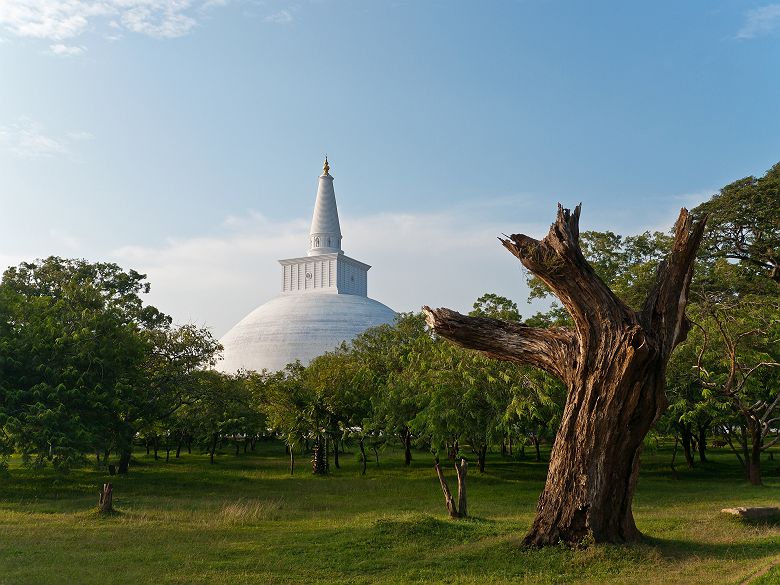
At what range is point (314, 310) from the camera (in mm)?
68625

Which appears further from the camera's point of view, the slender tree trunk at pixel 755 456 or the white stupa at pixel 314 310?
the white stupa at pixel 314 310

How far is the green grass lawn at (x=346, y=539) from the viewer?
1033 centimetres

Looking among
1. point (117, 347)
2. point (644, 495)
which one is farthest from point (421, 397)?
point (117, 347)

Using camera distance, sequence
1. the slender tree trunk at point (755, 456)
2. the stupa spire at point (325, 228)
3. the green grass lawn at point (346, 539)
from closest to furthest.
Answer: the green grass lawn at point (346, 539)
the slender tree trunk at point (755, 456)
the stupa spire at point (325, 228)

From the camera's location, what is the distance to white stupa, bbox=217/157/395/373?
6462cm

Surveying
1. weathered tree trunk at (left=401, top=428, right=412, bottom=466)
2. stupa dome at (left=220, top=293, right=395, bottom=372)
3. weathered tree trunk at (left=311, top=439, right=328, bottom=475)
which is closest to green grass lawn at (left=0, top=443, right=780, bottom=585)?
weathered tree trunk at (left=401, top=428, right=412, bottom=466)

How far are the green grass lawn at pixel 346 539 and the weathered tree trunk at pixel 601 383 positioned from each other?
0.65m

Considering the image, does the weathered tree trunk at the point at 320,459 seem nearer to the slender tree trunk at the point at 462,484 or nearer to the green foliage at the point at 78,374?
the green foliage at the point at 78,374

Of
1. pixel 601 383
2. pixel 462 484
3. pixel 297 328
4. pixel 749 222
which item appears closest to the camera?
pixel 601 383

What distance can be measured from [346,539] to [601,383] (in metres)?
5.03

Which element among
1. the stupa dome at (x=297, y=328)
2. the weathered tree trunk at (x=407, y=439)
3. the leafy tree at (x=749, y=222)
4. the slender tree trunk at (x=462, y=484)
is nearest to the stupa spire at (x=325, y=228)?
the stupa dome at (x=297, y=328)

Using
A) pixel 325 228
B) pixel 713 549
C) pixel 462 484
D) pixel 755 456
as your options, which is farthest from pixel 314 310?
pixel 713 549

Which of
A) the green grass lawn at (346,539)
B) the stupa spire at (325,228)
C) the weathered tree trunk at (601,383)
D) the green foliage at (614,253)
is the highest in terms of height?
the stupa spire at (325,228)

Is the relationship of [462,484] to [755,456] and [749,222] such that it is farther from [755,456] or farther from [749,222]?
[749,222]
